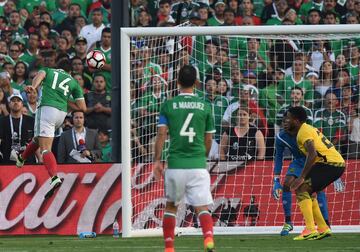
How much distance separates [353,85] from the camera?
16.0m

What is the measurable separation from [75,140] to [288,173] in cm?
357

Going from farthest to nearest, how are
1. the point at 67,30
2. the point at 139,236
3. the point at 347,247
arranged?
the point at 67,30 → the point at 139,236 → the point at 347,247

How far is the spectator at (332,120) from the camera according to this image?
16000 millimetres

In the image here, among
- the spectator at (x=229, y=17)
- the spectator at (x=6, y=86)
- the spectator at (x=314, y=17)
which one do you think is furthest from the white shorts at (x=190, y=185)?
the spectator at (x=229, y=17)

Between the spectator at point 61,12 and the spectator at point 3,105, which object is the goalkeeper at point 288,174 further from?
the spectator at point 61,12

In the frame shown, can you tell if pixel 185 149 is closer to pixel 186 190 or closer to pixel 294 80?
pixel 186 190

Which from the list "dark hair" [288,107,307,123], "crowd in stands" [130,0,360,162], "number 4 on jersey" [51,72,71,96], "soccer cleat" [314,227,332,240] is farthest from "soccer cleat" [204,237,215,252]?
"crowd in stands" [130,0,360,162]

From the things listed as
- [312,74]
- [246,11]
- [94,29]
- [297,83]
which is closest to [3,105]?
[94,29]

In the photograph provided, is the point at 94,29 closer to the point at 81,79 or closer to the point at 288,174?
the point at 81,79

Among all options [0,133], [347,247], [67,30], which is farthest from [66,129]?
[347,247]

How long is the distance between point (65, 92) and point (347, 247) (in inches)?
185

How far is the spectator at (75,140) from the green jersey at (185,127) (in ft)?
20.6

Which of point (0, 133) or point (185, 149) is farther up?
point (185, 149)

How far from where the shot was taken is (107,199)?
15.4m
